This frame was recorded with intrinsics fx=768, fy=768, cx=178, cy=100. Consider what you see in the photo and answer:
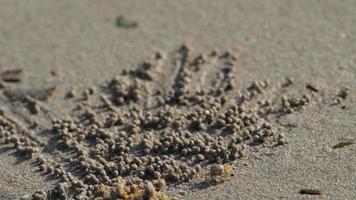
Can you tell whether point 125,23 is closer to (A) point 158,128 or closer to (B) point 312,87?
(A) point 158,128

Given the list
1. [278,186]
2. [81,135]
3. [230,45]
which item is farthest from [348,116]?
[81,135]

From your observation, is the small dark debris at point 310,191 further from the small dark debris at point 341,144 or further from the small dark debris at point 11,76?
the small dark debris at point 11,76

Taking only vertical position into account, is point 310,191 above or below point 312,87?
below

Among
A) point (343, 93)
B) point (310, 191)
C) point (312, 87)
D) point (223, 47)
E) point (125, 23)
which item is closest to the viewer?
point (310, 191)

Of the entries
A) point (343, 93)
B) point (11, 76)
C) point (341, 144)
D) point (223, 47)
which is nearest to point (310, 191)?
point (341, 144)

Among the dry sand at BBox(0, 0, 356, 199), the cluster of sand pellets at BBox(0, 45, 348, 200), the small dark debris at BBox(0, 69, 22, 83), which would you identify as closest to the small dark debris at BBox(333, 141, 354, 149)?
the dry sand at BBox(0, 0, 356, 199)

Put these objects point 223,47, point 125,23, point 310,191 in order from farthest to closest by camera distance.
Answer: point 125,23 < point 223,47 < point 310,191

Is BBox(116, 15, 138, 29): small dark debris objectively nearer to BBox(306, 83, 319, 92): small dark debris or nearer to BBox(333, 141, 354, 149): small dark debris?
BBox(306, 83, 319, 92): small dark debris
